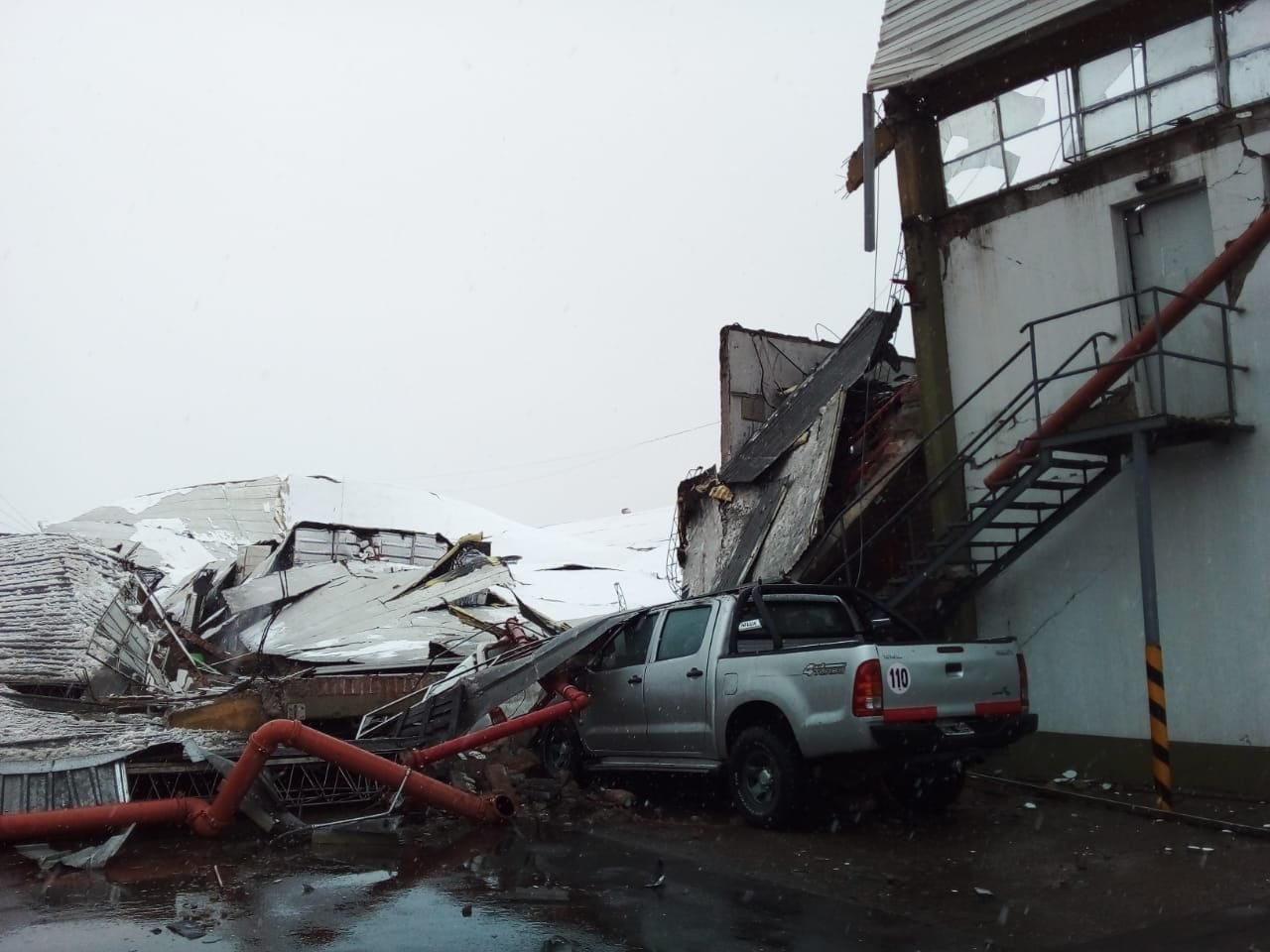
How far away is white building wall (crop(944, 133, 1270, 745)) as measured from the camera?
393 inches

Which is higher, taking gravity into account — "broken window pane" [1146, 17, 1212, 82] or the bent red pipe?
"broken window pane" [1146, 17, 1212, 82]

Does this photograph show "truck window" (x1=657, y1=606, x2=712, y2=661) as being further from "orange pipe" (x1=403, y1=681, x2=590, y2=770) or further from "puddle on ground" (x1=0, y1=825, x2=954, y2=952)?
"puddle on ground" (x1=0, y1=825, x2=954, y2=952)

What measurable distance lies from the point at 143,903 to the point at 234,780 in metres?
1.76

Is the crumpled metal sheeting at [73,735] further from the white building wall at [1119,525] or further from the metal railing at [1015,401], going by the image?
the white building wall at [1119,525]

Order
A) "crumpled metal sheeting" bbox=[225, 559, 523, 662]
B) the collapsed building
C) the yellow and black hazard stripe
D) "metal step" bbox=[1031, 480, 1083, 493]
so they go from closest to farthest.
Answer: the yellow and black hazard stripe
"metal step" bbox=[1031, 480, 1083, 493]
the collapsed building
"crumpled metal sheeting" bbox=[225, 559, 523, 662]

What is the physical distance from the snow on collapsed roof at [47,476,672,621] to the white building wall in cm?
1569

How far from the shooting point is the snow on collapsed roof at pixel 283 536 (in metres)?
29.4

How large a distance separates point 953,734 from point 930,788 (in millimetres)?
1303

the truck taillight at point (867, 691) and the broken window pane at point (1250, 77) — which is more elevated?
the broken window pane at point (1250, 77)

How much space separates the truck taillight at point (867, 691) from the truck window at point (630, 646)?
252cm

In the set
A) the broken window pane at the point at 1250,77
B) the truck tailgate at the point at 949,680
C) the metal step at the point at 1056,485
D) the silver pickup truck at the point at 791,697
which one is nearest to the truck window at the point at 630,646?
the silver pickup truck at the point at 791,697

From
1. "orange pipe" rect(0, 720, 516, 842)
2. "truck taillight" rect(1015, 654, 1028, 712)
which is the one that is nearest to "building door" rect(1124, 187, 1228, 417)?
"truck taillight" rect(1015, 654, 1028, 712)

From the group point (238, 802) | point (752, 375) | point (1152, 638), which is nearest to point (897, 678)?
point (1152, 638)

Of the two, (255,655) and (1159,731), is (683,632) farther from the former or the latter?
(255,655)
